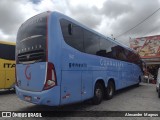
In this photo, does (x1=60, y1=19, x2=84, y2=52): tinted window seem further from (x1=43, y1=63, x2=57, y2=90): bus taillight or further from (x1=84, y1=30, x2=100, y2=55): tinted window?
(x1=43, y1=63, x2=57, y2=90): bus taillight

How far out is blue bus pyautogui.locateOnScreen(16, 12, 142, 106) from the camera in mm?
6387

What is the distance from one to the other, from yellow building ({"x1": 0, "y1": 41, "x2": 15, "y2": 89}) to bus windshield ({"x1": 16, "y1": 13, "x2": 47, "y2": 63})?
14.5 feet

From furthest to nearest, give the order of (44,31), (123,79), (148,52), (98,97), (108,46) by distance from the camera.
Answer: (148,52)
(123,79)
(108,46)
(98,97)
(44,31)

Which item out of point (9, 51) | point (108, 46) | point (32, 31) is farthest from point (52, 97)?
point (9, 51)

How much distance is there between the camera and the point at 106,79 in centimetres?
1011

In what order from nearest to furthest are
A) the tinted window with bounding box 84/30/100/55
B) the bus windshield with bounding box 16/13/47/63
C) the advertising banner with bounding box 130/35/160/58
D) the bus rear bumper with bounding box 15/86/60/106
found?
the bus rear bumper with bounding box 15/86/60/106, the bus windshield with bounding box 16/13/47/63, the tinted window with bounding box 84/30/100/55, the advertising banner with bounding box 130/35/160/58

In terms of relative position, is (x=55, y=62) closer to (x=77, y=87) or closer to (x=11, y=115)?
(x=77, y=87)

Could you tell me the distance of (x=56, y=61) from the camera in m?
6.45

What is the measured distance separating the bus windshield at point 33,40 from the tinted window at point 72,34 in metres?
0.69

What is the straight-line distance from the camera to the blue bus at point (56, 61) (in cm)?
639

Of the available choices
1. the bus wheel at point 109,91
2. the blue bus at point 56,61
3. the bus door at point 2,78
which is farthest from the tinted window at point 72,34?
the bus door at point 2,78

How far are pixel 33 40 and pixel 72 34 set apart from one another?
4.51 ft

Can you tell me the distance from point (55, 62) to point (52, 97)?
3.51 feet

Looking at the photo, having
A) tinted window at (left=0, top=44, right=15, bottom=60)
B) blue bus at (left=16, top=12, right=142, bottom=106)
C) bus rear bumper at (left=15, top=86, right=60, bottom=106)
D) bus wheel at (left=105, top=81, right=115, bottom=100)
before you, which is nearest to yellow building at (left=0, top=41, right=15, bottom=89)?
tinted window at (left=0, top=44, right=15, bottom=60)
